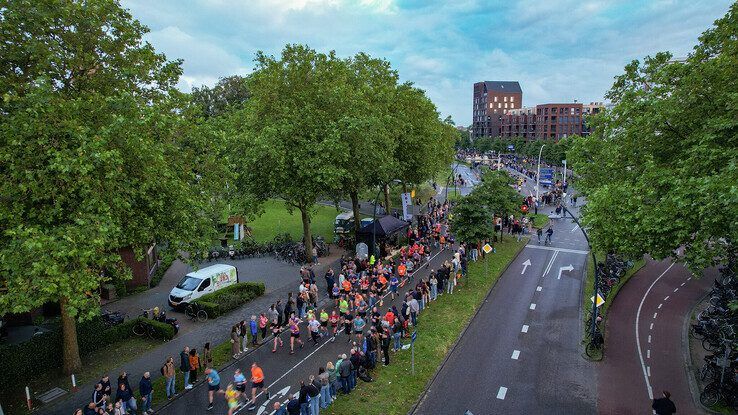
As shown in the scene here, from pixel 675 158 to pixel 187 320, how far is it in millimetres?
21076

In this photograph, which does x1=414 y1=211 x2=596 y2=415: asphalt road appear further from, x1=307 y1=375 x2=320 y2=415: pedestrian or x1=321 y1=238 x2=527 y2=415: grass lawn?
x1=307 y1=375 x2=320 y2=415: pedestrian

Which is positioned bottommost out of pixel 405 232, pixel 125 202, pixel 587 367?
pixel 587 367

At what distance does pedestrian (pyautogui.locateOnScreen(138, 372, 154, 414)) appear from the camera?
43.4 ft

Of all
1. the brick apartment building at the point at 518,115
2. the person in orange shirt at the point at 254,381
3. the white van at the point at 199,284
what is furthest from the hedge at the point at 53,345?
the brick apartment building at the point at 518,115

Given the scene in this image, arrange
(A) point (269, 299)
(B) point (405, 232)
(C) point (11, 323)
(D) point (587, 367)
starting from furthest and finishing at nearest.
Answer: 1. (B) point (405, 232)
2. (A) point (269, 299)
3. (C) point (11, 323)
4. (D) point (587, 367)

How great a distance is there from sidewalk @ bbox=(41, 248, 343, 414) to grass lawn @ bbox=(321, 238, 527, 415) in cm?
671

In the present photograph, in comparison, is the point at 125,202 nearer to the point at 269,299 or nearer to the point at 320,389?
the point at 320,389

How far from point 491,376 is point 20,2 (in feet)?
63.1

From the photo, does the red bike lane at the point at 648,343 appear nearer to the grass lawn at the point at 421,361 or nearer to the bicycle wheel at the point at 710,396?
the bicycle wheel at the point at 710,396

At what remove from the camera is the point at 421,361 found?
16.9m

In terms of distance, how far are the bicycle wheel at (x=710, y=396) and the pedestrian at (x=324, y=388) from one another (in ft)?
39.8

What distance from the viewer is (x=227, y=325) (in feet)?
67.2

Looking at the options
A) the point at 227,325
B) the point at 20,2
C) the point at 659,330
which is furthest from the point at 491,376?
the point at 20,2

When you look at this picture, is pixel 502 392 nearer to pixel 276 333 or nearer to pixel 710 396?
pixel 710 396
